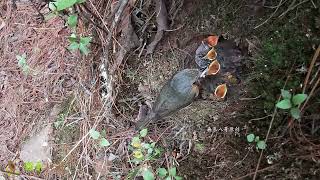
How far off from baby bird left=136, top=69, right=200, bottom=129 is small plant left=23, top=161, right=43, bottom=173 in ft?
3.45

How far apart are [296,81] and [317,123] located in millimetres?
193

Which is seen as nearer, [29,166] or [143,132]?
[143,132]

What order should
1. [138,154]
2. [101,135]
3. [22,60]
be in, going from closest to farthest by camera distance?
[138,154] < [101,135] < [22,60]

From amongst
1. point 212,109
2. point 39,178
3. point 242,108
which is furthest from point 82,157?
point 242,108

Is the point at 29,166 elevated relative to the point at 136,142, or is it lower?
lower

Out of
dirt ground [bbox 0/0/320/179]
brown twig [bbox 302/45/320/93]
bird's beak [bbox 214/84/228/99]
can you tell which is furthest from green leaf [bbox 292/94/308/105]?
bird's beak [bbox 214/84/228/99]

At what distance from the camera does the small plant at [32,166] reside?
110 inches

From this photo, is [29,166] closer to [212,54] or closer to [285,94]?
[212,54]

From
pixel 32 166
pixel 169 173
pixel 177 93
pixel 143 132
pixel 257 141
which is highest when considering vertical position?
pixel 177 93

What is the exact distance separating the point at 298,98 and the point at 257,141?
1.11ft

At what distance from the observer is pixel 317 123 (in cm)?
169

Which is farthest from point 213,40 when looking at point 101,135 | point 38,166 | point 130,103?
point 38,166

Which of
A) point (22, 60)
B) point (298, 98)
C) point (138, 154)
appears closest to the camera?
point (298, 98)

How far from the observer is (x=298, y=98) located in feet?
5.25
